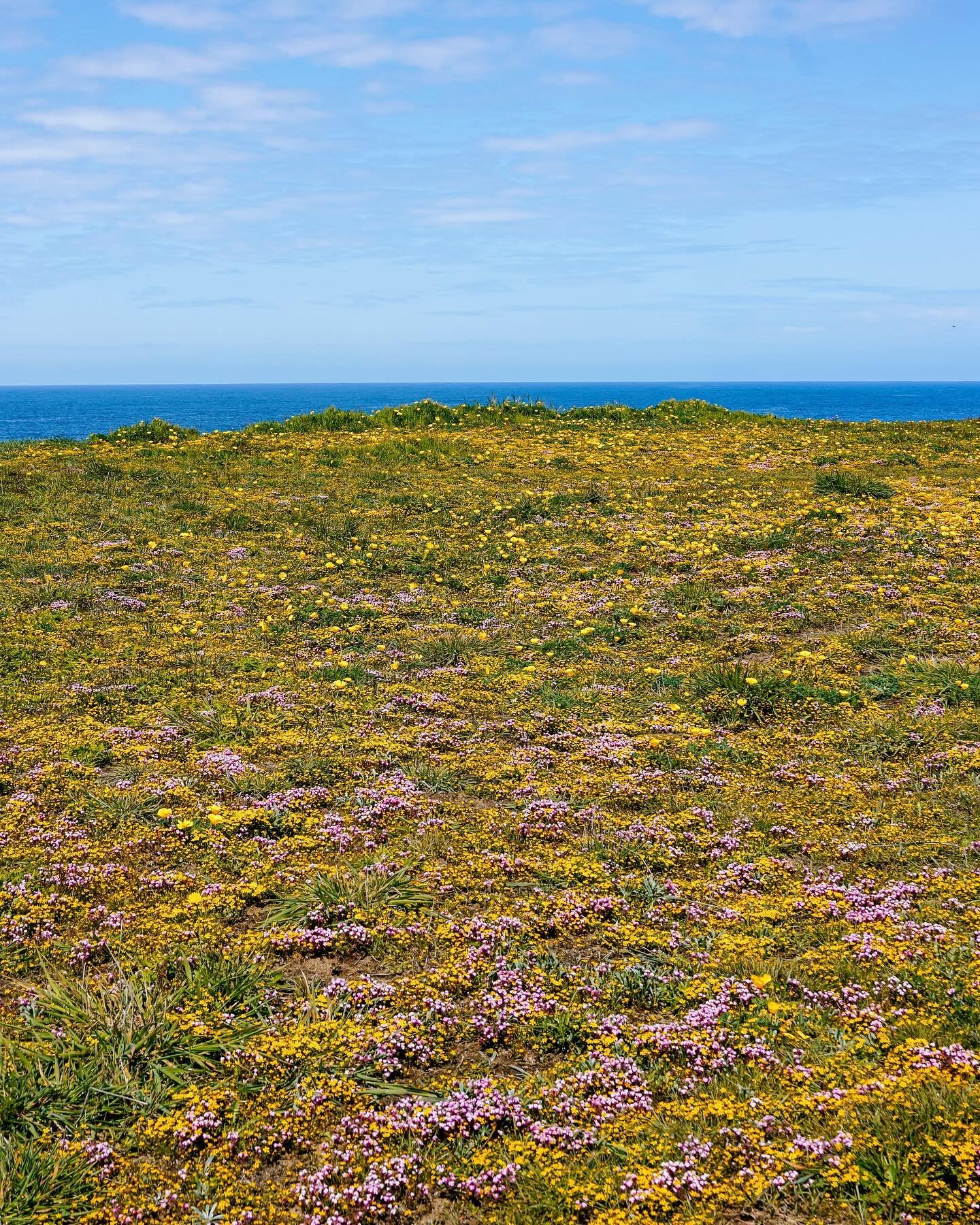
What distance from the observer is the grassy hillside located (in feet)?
14.1

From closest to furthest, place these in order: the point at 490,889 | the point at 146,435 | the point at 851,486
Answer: the point at 490,889, the point at 851,486, the point at 146,435

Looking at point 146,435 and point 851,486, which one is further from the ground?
point 146,435

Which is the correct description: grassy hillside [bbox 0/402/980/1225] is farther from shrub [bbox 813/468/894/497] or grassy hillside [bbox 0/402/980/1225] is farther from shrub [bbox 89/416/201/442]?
shrub [bbox 89/416/201/442]

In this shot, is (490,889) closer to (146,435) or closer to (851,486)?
(851,486)

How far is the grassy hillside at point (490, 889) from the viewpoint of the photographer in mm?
4285

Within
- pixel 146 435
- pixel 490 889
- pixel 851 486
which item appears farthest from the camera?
pixel 146 435

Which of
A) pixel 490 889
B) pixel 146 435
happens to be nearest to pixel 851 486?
pixel 490 889

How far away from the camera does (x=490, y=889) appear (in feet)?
21.9

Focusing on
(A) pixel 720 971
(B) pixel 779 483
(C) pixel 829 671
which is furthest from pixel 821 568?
(A) pixel 720 971

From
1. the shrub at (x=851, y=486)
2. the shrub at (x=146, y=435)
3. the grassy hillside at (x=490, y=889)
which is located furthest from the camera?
the shrub at (x=146, y=435)

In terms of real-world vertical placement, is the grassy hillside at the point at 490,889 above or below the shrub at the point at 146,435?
below

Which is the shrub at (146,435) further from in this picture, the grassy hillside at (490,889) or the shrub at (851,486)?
the shrub at (851,486)

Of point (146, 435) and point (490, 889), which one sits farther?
point (146, 435)

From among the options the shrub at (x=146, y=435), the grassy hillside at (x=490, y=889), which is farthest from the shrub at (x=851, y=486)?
the shrub at (x=146, y=435)
